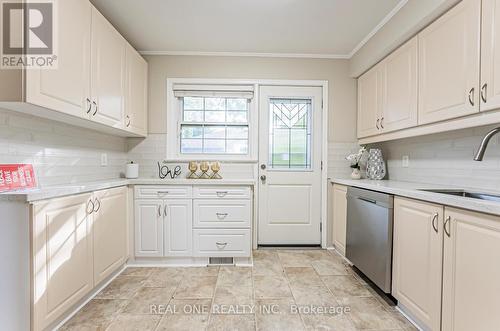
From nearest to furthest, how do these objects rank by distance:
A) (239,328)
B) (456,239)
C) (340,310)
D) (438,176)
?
(456,239), (239,328), (340,310), (438,176)

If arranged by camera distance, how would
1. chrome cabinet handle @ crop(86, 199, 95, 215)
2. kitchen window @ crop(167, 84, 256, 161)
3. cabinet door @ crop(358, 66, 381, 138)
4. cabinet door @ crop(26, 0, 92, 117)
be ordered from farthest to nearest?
kitchen window @ crop(167, 84, 256, 161)
cabinet door @ crop(358, 66, 381, 138)
chrome cabinet handle @ crop(86, 199, 95, 215)
cabinet door @ crop(26, 0, 92, 117)

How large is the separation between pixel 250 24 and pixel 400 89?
154cm

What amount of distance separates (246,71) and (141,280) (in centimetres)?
258

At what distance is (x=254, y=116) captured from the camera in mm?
3238

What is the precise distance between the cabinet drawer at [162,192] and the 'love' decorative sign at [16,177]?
1.02 meters

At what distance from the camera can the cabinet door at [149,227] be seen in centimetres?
267

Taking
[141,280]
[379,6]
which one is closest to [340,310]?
[141,280]

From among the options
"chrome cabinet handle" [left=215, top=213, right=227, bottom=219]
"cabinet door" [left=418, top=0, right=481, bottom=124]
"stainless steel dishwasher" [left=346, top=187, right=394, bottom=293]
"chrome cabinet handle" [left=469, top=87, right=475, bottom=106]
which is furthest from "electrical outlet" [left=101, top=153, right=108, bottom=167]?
"chrome cabinet handle" [left=469, top=87, right=475, bottom=106]

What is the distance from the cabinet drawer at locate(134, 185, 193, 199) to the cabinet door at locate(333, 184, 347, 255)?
67.1 inches

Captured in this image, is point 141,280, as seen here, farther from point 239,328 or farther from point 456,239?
point 456,239

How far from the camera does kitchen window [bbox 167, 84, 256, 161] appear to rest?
326cm

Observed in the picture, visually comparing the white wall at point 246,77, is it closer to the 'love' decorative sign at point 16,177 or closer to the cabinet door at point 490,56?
the 'love' decorative sign at point 16,177

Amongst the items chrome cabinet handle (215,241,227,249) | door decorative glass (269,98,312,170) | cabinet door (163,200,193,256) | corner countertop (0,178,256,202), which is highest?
door decorative glass (269,98,312,170)

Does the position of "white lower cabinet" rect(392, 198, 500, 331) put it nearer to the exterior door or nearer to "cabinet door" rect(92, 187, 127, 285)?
the exterior door
